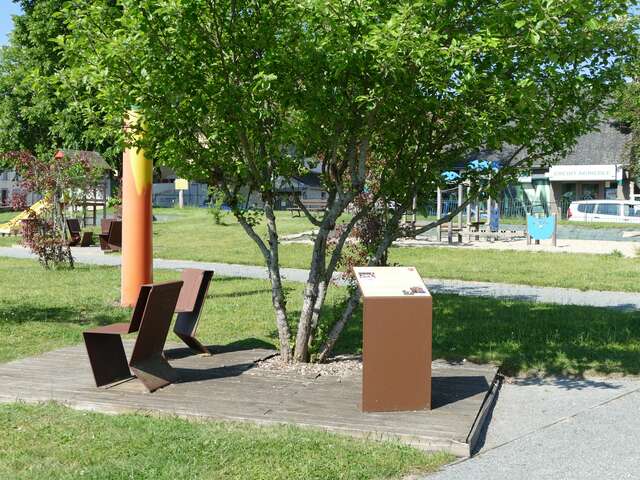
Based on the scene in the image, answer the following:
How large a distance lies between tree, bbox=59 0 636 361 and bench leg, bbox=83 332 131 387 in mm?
1539

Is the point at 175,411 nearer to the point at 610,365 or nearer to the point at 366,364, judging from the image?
the point at 366,364

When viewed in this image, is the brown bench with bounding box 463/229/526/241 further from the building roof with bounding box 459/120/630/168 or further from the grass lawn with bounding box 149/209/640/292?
the building roof with bounding box 459/120/630/168

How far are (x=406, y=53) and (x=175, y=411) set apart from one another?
10.4ft

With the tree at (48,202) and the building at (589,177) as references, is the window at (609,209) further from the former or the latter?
the tree at (48,202)

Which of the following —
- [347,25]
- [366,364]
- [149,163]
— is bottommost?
[366,364]

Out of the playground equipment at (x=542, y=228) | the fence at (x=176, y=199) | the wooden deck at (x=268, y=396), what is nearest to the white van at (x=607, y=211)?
the playground equipment at (x=542, y=228)

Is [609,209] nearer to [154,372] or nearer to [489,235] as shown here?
[489,235]

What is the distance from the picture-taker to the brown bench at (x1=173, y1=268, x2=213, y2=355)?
8492 mm

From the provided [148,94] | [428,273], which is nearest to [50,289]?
[428,273]

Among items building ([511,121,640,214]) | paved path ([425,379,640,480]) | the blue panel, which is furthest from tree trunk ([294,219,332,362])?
building ([511,121,640,214])

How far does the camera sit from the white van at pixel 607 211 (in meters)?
36.0

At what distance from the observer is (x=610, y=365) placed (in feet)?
27.2

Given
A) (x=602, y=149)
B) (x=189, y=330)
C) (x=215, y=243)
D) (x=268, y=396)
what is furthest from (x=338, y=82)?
(x=602, y=149)

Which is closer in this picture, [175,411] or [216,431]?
[216,431]
